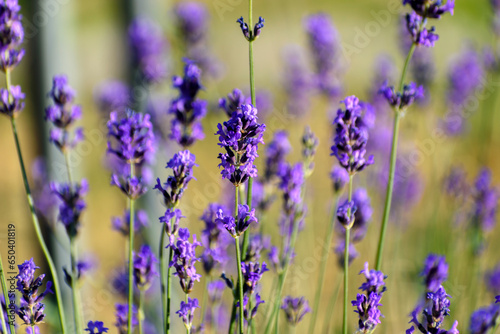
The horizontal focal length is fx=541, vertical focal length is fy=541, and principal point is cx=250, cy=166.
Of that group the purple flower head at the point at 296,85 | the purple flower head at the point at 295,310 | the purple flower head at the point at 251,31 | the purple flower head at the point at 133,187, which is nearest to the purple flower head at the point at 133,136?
the purple flower head at the point at 133,187

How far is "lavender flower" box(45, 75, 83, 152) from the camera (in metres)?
1.33

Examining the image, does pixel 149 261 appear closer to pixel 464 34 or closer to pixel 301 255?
pixel 301 255

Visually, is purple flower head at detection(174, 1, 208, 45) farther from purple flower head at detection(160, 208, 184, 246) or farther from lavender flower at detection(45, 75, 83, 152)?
Answer: purple flower head at detection(160, 208, 184, 246)

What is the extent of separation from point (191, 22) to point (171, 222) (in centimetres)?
152

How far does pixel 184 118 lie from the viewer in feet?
4.19

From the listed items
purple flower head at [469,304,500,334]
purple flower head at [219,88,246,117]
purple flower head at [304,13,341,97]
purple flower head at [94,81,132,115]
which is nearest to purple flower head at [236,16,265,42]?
purple flower head at [219,88,246,117]

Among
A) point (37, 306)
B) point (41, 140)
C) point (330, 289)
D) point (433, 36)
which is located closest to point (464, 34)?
point (330, 289)

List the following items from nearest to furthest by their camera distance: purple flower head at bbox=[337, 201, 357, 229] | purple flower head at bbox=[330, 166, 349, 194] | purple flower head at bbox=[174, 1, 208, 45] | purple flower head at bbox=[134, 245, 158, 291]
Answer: purple flower head at bbox=[337, 201, 357, 229], purple flower head at bbox=[134, 245, 158, 291], purple flower head at bbox=[330, 166, 349, 194], purple flower head at bbox=[174, 1, 208, 45]

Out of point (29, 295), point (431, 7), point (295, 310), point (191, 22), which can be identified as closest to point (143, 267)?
point (29, 295)

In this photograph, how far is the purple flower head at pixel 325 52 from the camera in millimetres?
2379

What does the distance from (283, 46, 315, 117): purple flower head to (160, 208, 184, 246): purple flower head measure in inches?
72.6

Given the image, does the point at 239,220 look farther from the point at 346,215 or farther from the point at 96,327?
the point at 96,327

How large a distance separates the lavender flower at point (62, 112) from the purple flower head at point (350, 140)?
2.17 feet

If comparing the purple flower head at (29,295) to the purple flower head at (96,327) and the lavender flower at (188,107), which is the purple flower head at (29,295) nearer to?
the purple flower head at (96,327)
